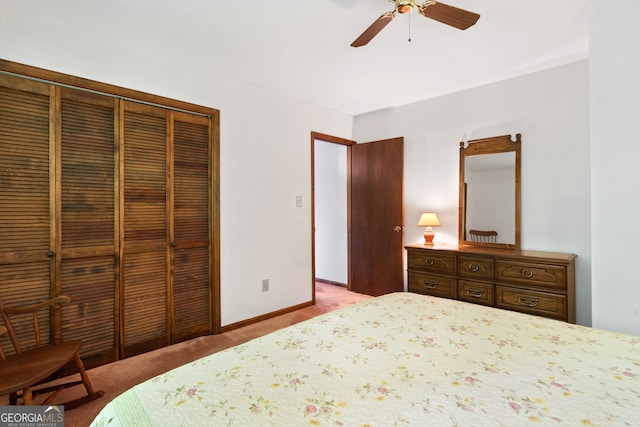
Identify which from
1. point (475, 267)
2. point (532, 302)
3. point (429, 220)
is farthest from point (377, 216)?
point (532, 302)

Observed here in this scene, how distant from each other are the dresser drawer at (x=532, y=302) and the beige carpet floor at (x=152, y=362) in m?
1.88

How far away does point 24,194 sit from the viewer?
207 centimetres

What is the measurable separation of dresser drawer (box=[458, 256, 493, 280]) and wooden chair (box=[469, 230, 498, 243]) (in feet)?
1.39

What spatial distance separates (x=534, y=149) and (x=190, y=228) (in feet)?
10.7

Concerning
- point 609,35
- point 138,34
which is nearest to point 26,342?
point 138,34

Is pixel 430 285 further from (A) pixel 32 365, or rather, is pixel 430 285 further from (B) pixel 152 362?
(A) pixel 32 365

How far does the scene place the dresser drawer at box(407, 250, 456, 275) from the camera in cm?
308

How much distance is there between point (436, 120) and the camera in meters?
3.64

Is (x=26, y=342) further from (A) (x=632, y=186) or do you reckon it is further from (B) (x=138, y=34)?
(A) (x=632, y=186)

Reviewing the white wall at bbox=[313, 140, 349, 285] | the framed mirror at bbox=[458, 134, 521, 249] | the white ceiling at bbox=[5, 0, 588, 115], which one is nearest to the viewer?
the white ceiling at bbox=[5, 0, 588, 115]

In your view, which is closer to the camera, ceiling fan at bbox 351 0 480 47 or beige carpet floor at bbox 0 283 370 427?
ceiling fan at bbox 351 0 480 47

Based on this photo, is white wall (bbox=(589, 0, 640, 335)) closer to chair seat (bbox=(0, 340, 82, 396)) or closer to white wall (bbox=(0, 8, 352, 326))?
white wall (bbox=(0, 8, 352, 326))

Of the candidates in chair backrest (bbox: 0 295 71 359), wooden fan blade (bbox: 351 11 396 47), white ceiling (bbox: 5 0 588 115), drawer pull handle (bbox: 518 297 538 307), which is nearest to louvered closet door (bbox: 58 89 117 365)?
chair backrest (bbox: 0 295 71 359)

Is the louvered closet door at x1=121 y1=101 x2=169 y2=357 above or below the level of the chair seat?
above
